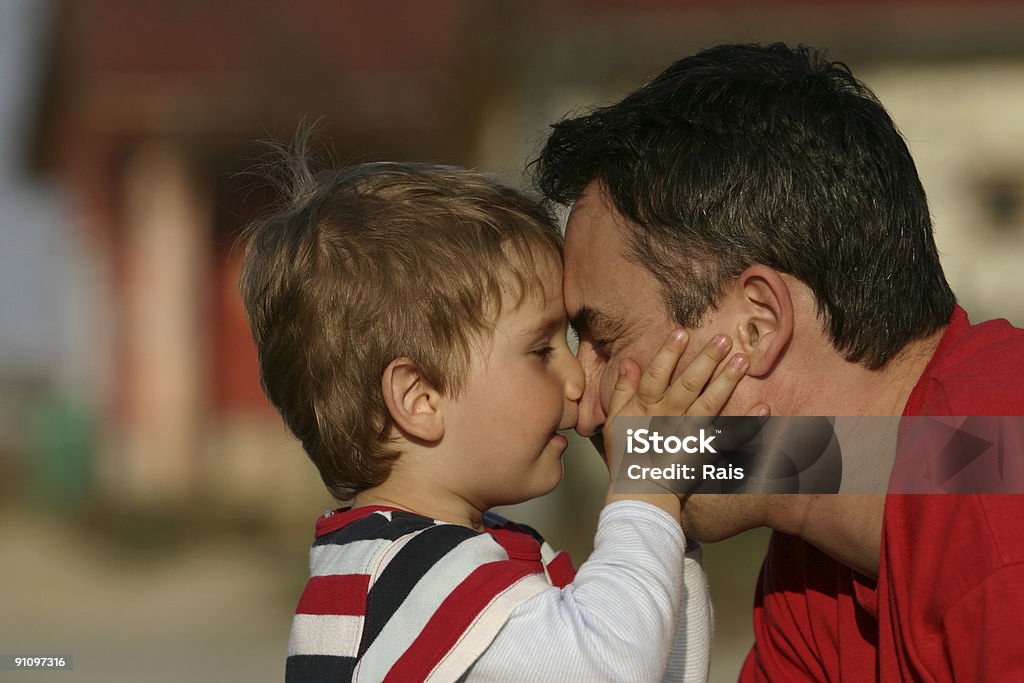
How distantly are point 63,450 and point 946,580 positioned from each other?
45.5 ft

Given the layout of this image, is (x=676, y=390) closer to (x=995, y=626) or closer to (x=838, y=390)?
(x=838, y=390)

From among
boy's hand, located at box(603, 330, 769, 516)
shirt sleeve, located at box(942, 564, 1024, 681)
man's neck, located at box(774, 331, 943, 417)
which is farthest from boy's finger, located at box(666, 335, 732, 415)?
shirt sleeve, located at box(942, 564, 1024, 681)

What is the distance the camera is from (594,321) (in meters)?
2.45

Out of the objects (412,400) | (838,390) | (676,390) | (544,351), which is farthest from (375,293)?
(838,390)

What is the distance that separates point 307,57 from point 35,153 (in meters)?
5.12

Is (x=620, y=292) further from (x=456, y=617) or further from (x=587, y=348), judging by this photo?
(x=456, y=617)

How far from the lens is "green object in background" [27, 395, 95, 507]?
14.3 m

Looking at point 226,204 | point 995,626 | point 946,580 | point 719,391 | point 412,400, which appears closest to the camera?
point 995,626

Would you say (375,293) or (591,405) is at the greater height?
(375,293)

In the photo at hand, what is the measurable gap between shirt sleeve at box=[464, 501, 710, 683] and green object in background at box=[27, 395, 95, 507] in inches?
510

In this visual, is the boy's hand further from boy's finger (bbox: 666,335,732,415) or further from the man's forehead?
the man's forehead

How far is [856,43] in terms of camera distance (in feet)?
32.0

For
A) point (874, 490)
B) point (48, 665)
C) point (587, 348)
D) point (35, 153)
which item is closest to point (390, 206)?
point (587, 348)

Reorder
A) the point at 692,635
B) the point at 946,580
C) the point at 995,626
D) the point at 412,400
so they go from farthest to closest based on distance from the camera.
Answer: the point at 692,635 < the point at 412,400 < the point at 946,580 < the point at 995,626
